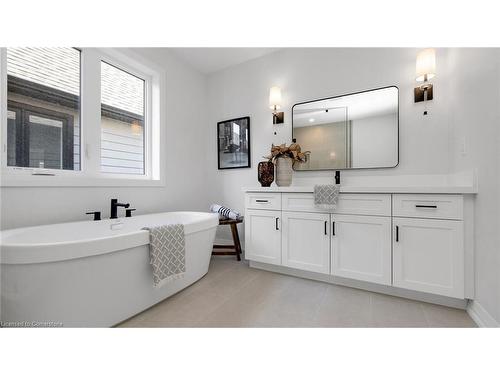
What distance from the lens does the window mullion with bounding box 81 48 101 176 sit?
207cm

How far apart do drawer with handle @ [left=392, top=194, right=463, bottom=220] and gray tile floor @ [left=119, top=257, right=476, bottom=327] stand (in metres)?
0.68

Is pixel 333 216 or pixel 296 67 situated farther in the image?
pixel 296 67

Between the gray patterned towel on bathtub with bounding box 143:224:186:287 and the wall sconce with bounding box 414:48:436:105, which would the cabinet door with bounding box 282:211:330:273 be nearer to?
the gray patterned towel on bathtub with bounding box 143:224:186:287

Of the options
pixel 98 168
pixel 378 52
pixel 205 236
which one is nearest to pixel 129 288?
pixel 205 236

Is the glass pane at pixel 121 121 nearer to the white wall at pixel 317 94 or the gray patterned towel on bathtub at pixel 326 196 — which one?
the white wall at pixel 317 94

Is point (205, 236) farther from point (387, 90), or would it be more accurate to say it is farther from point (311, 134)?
point (387, 90)

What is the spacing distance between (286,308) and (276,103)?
223cm

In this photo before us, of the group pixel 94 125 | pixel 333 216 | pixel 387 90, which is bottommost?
pixel 333 216

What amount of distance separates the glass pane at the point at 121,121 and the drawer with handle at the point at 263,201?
141 cm

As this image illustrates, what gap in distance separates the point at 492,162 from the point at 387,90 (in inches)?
47.9

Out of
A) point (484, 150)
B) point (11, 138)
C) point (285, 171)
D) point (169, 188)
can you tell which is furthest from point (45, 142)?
point (484, 150)

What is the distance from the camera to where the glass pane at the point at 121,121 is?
7.60 feet

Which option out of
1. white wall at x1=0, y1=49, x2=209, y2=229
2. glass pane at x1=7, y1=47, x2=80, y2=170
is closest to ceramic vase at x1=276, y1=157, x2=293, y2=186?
white wall at x1=0, y1=49, x2=209, y2=229
